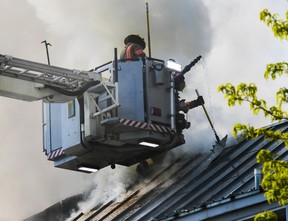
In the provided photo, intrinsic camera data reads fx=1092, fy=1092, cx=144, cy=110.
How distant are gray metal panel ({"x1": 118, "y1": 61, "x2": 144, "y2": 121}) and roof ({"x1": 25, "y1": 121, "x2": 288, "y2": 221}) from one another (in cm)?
147

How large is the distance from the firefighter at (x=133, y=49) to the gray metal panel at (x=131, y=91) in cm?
29

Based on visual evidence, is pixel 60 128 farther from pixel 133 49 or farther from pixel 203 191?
pixel 203 191

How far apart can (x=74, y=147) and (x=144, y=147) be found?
1574mm

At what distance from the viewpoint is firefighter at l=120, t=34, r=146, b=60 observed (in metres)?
23.6

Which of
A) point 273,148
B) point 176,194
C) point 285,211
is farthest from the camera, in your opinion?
point 176,194

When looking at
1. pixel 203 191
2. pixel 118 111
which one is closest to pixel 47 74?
pixel 118 111

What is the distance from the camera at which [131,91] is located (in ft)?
76.2

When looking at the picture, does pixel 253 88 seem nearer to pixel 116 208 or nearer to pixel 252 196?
pixel 252 196

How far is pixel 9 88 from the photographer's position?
20.8 meters

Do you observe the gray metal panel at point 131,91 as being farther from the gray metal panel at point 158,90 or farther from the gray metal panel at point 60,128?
the gray metal panel at point 60,128

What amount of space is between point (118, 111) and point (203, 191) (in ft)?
13.6

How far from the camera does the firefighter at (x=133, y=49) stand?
77.3 feet

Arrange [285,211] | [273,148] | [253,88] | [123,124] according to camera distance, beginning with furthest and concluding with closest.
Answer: [123,124] < [273,148] < [285,211] < [253,88]

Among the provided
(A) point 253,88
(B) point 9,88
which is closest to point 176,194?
(B) point 9,88
